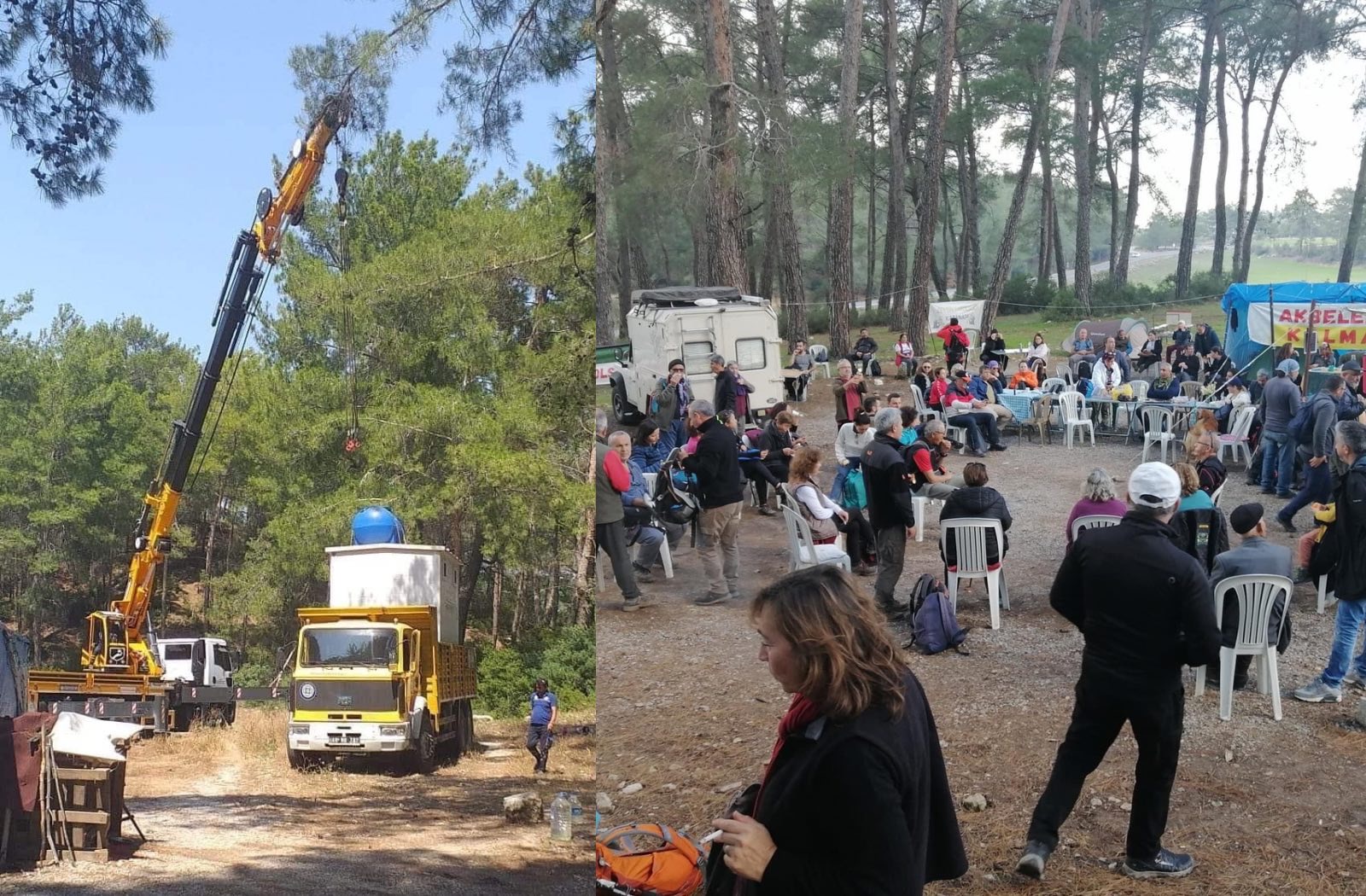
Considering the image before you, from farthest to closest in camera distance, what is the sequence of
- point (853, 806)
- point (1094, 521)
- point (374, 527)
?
point (1094, 521)
point (374, 527)
point (853, 806)

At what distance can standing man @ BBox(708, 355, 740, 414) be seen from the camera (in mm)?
3256

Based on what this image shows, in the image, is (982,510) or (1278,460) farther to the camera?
(982,510)

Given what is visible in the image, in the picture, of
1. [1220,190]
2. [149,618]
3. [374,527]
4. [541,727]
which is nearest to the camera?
[149,618]

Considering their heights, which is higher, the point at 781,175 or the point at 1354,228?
the point at 781,175

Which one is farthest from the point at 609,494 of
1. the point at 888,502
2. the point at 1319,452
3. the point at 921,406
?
the point at 1319,452

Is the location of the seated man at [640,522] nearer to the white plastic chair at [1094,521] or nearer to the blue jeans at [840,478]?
the blue jeans at [840,478]

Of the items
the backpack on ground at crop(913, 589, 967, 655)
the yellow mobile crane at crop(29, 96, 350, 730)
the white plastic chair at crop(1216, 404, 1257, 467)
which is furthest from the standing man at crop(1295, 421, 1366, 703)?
the yellow mobile crane at crop(29, 96, 350, 730)

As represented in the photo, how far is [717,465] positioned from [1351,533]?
172 centimetres

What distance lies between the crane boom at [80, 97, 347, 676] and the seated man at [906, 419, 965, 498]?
181 centimetres

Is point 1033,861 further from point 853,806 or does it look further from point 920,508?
point 853,806

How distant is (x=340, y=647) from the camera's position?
311 centimetres

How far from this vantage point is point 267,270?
10.4 feet

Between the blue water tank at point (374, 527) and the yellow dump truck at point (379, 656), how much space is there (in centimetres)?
2

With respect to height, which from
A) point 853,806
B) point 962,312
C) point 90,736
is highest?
point 962,312
